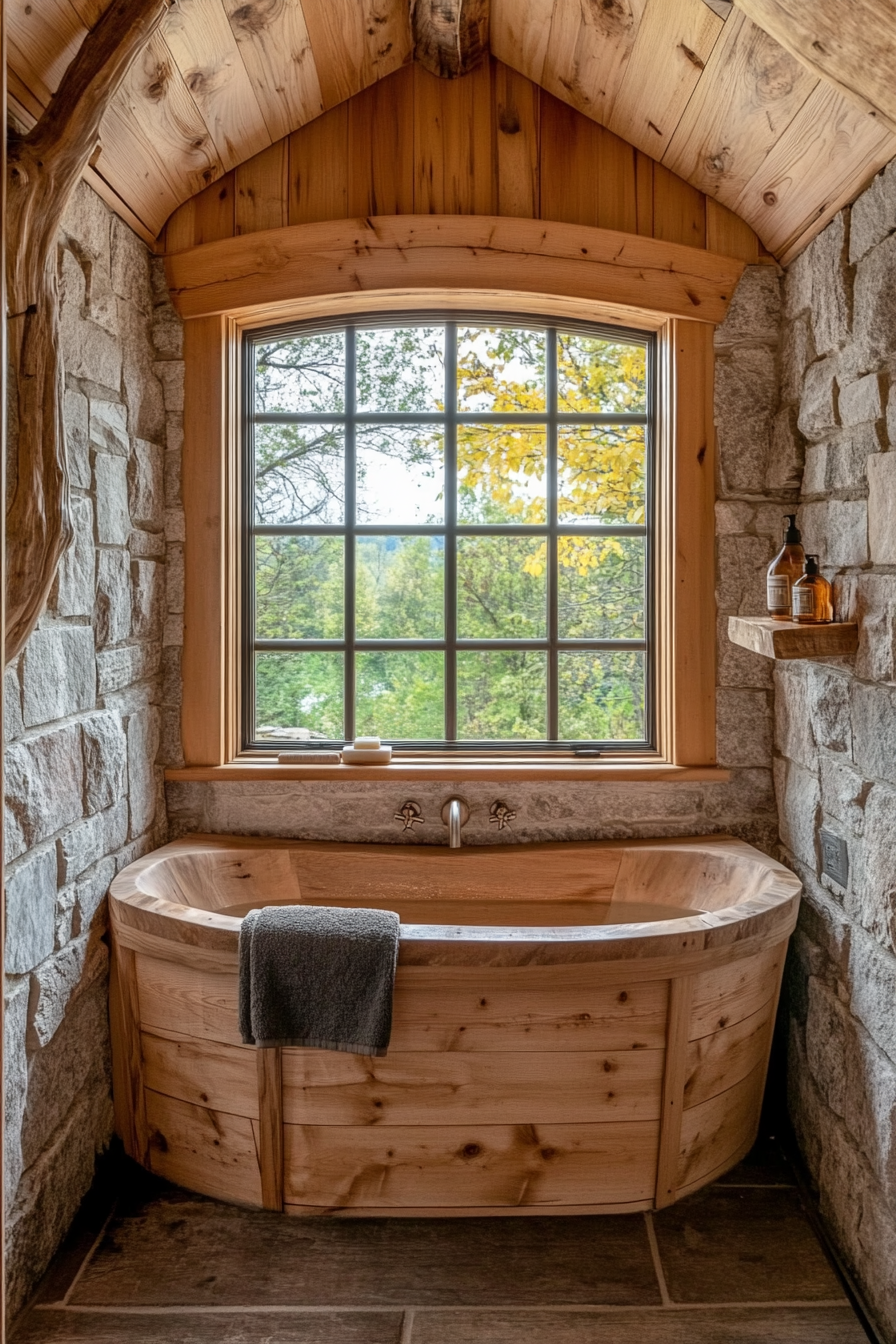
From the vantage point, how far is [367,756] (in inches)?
105

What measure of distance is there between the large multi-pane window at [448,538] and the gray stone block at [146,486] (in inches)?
11.1

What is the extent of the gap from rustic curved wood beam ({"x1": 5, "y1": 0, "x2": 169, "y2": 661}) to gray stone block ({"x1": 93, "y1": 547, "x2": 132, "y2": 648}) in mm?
505

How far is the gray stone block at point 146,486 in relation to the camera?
246 cm

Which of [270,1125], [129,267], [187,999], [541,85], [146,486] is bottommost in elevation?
[270,1125]

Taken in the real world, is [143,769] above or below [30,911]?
above

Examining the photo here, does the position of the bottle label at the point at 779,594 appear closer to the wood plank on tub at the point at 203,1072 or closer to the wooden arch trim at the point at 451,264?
the wooden arch trim at the point at 451,264

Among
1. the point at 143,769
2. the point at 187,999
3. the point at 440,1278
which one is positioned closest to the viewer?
the point at 440,1278

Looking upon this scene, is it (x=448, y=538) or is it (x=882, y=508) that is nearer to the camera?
(x=882, y=508)

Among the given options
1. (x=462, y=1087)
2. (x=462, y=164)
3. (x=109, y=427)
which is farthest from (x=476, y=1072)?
(x=462, y=164)

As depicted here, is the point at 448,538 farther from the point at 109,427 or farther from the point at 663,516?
the point at 109,427


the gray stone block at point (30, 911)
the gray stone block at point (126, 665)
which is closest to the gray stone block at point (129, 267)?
the gray stone block at point (126, 665)

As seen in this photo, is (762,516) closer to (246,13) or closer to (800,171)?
(800,171)

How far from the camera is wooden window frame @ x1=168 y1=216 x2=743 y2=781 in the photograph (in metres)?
2.61

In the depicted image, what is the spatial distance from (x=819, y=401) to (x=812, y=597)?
0.54 metres
